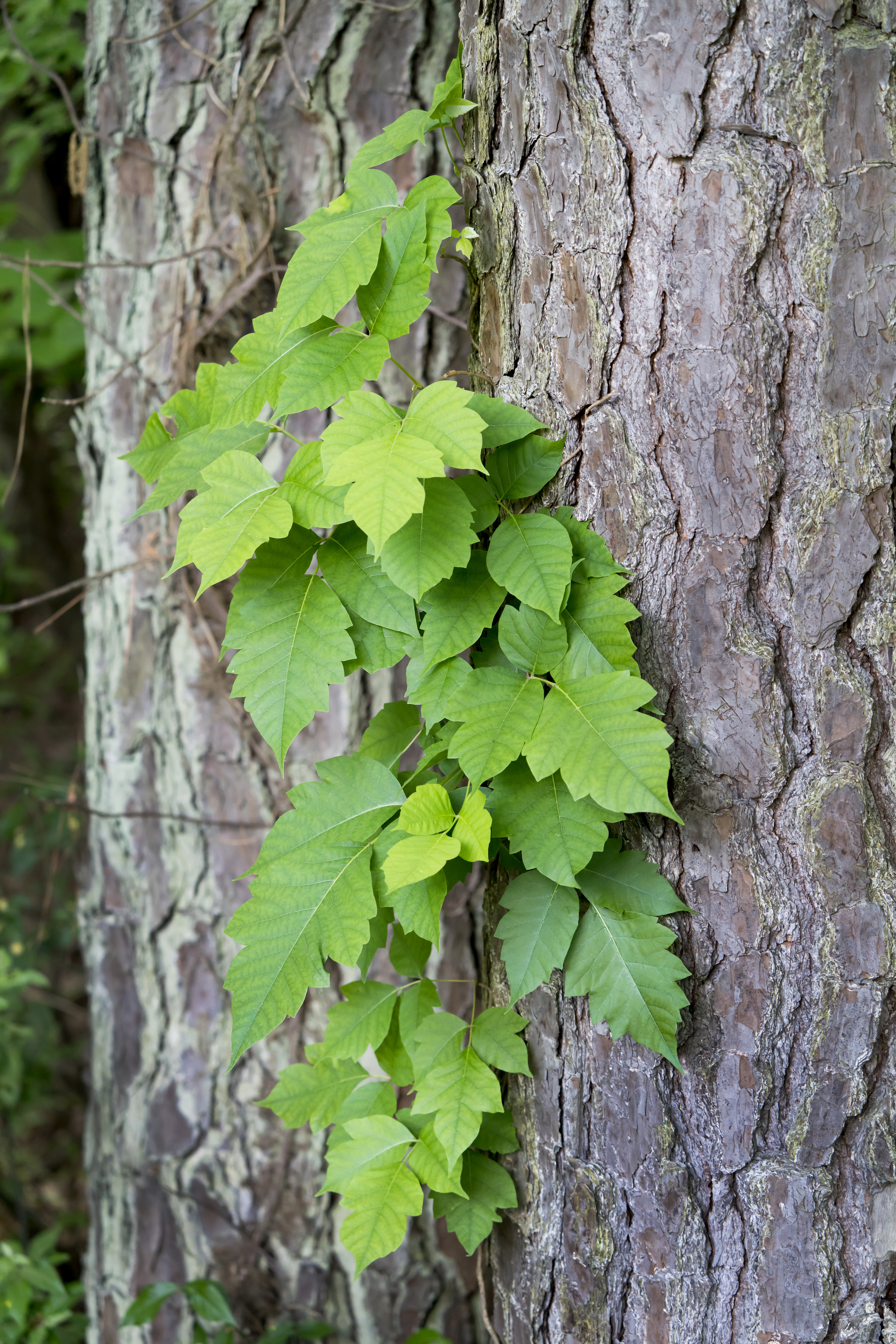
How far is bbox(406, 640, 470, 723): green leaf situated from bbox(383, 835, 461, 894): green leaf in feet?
0.45

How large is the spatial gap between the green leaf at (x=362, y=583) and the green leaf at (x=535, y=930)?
342 mm

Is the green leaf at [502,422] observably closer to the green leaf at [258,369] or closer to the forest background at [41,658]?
the green leaf at [258,369]

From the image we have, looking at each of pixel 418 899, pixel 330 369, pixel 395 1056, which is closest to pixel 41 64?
pixel 330 369

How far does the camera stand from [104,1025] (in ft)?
6.78

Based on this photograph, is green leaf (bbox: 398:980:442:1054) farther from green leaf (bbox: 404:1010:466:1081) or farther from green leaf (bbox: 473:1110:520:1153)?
green leaf (bbox: 473:1110:520:1153)

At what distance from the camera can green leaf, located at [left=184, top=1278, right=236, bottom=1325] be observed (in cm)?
171

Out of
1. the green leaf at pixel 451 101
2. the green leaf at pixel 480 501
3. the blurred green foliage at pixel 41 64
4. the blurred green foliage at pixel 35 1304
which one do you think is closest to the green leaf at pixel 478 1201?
the green leaf at pixel 480 501

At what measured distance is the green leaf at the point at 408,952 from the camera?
4.16 ft

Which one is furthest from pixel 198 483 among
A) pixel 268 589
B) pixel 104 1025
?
pixel 104 1025

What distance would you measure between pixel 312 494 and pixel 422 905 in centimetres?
49

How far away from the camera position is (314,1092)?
1.37 m

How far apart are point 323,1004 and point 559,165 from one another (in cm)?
158

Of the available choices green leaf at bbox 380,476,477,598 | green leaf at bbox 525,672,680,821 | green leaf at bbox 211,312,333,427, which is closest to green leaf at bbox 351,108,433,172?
green leaf at bbox 211,312,333,427

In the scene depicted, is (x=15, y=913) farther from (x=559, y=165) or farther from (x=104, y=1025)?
(x=559, y=165)
